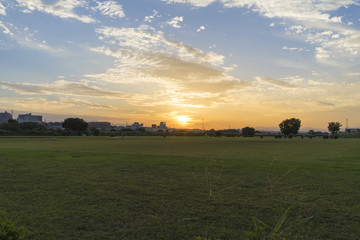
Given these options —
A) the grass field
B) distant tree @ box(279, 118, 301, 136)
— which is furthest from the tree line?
the grass field

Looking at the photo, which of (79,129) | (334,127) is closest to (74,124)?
(79,129)

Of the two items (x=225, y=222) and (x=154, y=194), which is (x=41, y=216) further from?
(x=225, y=222)

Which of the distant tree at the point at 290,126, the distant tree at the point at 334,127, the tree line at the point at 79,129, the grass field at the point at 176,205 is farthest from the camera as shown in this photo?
the distant tree at the point at 334,127

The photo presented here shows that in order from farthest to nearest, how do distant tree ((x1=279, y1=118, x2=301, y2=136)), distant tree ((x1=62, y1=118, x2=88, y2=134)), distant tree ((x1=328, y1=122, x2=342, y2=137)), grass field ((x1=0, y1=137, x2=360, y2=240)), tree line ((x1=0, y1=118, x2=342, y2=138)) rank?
distant tree ((x1=328, y1=122, x2=342, y2=137)) → distant tree ((x1=279, y1=118, x2=301, y2=136)) → distant tree ((x1=62, y1=118, x2=88, y2=134)) → tree line ((x1=0, y1=118, x2=342, y2=138)) → grass field ((x1=0, y1=137, x2=360, y2=240))

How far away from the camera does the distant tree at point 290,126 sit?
6245 inches

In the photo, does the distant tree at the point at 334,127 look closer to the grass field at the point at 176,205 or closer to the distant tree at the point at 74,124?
the distant tree at the point at 74,124

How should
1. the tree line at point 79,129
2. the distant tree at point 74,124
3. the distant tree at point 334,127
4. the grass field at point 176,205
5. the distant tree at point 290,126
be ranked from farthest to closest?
the distant tree at point 334,127, the distant tree at point 290,126, the distant tree at point 74,124, the tree line at point 79,129, the grass field at point 176,205

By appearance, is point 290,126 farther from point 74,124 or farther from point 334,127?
point 74,124

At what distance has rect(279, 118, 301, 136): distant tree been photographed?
520 ft

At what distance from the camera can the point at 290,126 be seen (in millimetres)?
160250

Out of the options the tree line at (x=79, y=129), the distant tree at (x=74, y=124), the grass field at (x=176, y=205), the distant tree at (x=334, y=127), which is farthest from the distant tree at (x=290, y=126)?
the grass field at (x=176, y=205)

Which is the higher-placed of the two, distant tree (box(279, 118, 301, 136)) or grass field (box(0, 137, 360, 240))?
distant tree (box(279, 118, 301, 136))

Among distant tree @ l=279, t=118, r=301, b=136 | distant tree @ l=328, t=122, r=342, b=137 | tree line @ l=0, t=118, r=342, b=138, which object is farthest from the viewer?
distant tree @ l=328, t=122, r=342, b=137

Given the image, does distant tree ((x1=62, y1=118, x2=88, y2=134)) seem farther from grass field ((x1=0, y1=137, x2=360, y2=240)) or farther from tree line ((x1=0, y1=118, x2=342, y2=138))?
grass field ((x1=0, y1=137, x2=360, y2=240))
